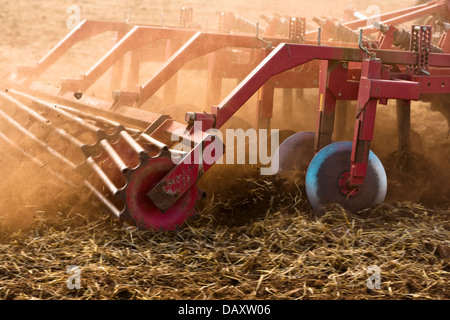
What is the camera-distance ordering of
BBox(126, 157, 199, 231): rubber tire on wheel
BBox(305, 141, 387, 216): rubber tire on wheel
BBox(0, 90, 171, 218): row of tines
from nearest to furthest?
BBox(126, 157, 199, 231): rubber tire on wheel < BBox(0, 90, 171, 218): row of tines < BBox(305, 141, 387, 216): rubber tire on wheel

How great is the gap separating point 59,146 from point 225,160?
1237mm

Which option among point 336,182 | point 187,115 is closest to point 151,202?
point 187,115

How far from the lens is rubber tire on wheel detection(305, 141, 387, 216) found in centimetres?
412

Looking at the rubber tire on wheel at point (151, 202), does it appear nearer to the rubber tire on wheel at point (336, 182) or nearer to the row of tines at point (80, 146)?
the row of tines at point (80, 146)

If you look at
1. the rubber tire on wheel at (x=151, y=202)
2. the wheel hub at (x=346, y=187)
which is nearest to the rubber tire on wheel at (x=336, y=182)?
the wheel hub at (x=346, y=187)

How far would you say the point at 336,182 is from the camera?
4137 mm

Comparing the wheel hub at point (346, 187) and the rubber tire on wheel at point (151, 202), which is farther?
the wheel hub at point (346, 187)

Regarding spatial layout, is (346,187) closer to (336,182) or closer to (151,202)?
(336,182)

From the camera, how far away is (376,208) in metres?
4.17

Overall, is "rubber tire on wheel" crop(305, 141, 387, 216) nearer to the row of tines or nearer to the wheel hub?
the wheel hub

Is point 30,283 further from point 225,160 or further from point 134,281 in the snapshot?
point 225,160

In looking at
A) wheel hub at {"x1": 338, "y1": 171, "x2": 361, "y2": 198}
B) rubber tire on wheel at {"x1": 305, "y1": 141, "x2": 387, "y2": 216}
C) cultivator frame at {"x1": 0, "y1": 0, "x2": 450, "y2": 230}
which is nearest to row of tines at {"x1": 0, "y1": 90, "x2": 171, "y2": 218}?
cultivator frame at {"x1": 0, "y1": 0, "x2": 450, "y2": 230}

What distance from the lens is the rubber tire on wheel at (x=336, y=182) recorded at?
412 centimetres

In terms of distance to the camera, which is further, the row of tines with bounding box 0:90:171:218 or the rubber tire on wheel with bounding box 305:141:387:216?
the rubber tire on wheel with bounding box 305:141:387:216
